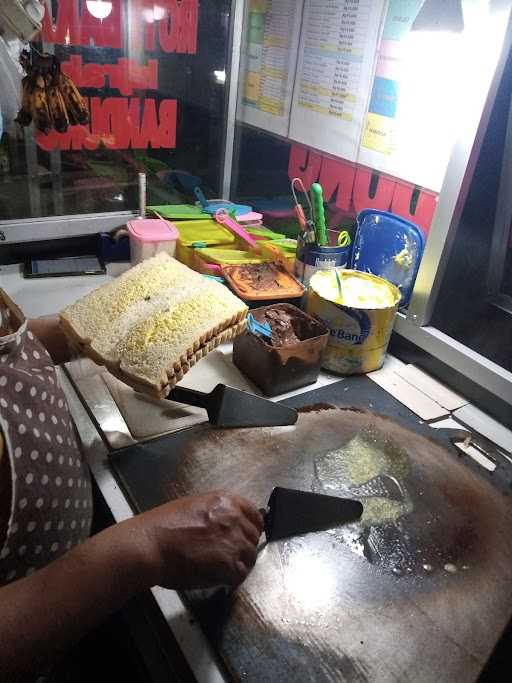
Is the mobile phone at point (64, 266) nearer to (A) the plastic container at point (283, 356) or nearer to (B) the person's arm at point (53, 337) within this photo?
(B) the person's arm at point (53, 337)

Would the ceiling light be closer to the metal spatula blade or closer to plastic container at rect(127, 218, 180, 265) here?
plastic container at rect(127, 218, 180, 265)

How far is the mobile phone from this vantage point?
1.45 m

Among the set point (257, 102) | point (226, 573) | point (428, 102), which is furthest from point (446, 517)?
point (257, 102)

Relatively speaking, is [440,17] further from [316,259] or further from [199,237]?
[199,237]

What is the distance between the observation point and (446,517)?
833 mm

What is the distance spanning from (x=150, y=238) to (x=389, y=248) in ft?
2.03

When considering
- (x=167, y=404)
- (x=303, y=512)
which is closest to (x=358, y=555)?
(x=303, y=512)

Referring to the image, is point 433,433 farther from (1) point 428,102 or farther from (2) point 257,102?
(2) point 257,102

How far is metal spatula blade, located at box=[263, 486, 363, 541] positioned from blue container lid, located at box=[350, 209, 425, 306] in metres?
0.60

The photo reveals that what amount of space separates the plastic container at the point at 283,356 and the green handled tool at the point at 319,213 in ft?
0.75

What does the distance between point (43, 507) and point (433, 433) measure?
2.30 ft

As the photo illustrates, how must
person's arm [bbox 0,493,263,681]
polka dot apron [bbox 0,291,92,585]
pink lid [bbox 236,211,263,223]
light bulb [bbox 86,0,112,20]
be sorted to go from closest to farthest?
person's arm [bbox 0,493,263,681] → polka dot apron [bbox 0,291,92,585] → light bulb [bbox 86,0,112,20] → pink lid [bbox 236,211,263,223]

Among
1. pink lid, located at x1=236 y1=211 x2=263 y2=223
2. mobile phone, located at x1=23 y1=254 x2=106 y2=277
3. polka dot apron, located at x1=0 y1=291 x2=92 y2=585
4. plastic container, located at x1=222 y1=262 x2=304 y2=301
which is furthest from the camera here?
pink lid, located at x1=236 y1=211 x2=263 y2=223

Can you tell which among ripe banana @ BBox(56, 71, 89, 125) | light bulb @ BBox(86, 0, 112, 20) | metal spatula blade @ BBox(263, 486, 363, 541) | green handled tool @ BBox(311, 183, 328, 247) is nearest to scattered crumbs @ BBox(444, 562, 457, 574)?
metal spatula blade @ BBox(263, 486, 363, 541)
